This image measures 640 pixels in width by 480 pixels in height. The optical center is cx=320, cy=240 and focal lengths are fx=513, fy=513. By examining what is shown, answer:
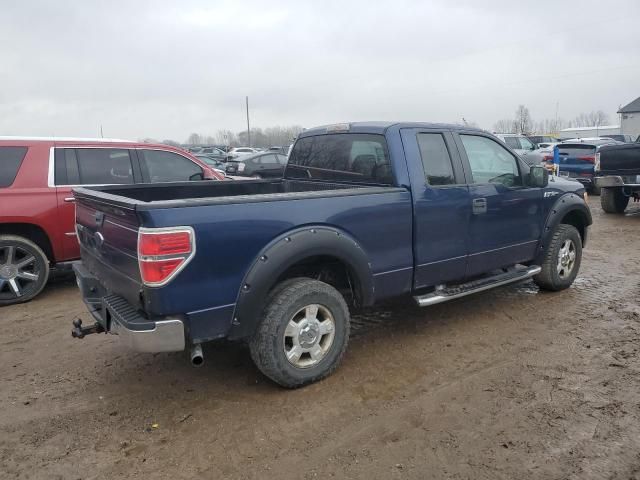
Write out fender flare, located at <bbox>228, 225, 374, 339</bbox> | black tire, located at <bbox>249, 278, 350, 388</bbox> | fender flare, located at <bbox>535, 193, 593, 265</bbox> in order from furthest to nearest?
1. fender flare, located at <bbox>535, 193, 593, 265</bbox>
2. black tire, located at <bbox>249, 278, 350, 388</bbox>
3. fender flare, located at <bbox>228, 225, 374, 339</bbox>

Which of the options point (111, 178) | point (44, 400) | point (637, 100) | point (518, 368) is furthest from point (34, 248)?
point (637, 100)

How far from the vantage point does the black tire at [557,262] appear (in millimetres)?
5582

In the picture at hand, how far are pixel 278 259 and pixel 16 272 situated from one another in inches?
156

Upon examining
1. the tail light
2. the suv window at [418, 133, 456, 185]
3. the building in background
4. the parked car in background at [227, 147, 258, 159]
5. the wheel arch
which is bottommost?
the wheel arch

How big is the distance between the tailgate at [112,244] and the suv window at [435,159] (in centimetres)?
241

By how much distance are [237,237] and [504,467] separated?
1999 mm

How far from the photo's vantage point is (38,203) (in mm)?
5797

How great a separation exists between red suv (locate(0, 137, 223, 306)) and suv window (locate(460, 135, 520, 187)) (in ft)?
14.3

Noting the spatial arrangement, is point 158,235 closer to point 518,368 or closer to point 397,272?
point 397,272

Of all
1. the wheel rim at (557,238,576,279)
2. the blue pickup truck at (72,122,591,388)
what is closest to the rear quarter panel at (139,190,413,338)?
the blue pickup truck at (72,122,591,388)

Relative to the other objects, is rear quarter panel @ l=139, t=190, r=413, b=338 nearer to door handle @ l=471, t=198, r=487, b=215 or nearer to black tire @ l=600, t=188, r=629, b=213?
door handle @ l=471, t=198, r=487, b=215

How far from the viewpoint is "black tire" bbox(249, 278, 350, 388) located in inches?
135

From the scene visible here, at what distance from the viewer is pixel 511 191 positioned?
4996 mm

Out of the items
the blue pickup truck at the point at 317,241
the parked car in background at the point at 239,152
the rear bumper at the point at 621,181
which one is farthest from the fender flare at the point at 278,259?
the parked car in background at the point at 239,152
